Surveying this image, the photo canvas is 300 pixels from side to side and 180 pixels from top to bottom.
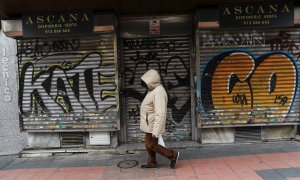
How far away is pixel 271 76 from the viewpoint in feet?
24.2

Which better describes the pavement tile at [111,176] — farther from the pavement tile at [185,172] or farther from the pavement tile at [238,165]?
the pavement tile at [238,165]

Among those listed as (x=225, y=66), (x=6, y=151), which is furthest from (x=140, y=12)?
(x=6, y=151)

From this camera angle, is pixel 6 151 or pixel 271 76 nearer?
pixel 271 76

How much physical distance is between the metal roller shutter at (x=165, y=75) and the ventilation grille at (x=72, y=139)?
1173 millimetres

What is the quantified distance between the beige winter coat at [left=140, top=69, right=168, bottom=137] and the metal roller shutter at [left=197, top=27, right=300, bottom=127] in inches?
73.1

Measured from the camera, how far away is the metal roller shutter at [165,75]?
7.70m

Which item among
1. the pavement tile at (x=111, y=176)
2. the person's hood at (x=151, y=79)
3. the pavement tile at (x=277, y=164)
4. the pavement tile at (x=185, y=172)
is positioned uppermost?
the person's hood at (x=151, y=79)

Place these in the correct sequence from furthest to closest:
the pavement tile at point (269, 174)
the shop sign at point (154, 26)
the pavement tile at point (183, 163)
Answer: the shop sign at point (154, 26) → the pavement tile at point (183, 163) → the pavement tile at point (269, 174)

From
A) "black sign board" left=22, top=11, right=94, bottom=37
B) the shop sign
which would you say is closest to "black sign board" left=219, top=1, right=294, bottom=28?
the shop sign

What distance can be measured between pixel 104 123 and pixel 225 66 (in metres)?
3.10

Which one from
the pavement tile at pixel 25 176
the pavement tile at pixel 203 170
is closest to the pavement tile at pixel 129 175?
the pavement tile at pixel 203 170

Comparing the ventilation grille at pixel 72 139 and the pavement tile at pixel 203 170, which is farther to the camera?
Answer: the ventilation grille at pixel 72 139

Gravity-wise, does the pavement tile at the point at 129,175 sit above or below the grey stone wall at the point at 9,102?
below

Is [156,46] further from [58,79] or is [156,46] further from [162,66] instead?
[58,79]
